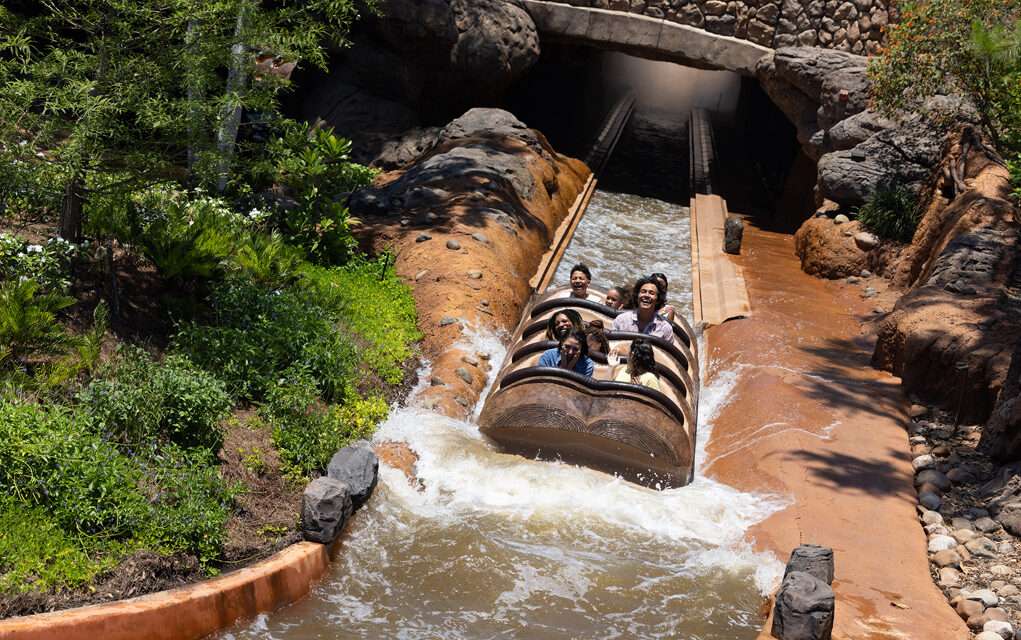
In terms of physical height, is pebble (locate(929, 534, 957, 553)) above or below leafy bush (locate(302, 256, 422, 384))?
above

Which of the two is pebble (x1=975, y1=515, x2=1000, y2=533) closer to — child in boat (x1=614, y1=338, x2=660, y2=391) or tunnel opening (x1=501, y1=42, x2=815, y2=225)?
child in boat (x1=614, y1=338, x2=660, y2=391)

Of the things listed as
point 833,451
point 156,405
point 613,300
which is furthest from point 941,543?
point 156,405

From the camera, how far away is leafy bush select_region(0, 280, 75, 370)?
7055mm

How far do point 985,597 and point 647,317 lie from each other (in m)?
4.20

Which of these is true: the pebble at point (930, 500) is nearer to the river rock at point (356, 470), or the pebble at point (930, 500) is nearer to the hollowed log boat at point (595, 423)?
the hollowed log boat at point (595, 423)

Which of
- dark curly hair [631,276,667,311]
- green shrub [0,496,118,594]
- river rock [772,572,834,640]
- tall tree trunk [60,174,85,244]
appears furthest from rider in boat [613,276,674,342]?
green shrub [0,496,118,594]

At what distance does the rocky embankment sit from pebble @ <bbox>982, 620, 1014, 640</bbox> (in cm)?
477

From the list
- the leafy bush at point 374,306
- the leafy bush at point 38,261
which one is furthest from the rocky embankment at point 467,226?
the leafy bush at point 38,261

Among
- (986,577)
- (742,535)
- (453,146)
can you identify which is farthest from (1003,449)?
(453,146)

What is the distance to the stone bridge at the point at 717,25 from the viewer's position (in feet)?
58.0

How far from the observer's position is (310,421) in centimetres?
812

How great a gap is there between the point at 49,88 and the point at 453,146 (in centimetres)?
914

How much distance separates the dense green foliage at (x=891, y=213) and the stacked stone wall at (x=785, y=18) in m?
3.41

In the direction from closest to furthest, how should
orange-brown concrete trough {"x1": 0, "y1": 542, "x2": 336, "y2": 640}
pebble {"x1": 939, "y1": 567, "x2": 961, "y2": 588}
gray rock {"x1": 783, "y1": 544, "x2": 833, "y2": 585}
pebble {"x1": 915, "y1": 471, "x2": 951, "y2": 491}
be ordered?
orange-brown concrete trough {"x1": 0, "y1": 542, "x2": 336, "y2": 640}, gray rock {"x1": 783, "y1": 544, "x2": 833, "y2": 585}, pebble {"x1": 939, "y1": 567, "x2": 961, "y2": 588}, pebble {"x1": 915, "y1": 471, "x2": 951, "y2": 491}
